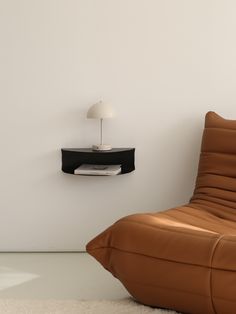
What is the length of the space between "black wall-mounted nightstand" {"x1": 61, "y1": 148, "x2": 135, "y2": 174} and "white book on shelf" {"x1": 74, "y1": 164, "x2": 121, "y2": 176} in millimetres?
27

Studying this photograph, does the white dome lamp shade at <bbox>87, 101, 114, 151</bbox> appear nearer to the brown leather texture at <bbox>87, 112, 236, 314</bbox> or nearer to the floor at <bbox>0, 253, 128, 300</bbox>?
the brown leather texture at <bbox>87, 112, 236, 314</bbox>

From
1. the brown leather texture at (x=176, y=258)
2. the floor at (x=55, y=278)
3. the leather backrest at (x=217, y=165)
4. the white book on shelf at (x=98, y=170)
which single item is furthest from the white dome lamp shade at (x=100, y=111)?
the floor at (x=55, y=278)

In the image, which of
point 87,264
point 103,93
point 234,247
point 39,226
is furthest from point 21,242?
point 234,247

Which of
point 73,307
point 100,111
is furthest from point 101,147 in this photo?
point 73,307

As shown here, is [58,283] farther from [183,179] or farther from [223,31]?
[223,31]

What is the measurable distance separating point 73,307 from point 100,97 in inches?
55.5

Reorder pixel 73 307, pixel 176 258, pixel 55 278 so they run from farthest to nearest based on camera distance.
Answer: pixel 55 278
pixel 73 307
pixel 176 258

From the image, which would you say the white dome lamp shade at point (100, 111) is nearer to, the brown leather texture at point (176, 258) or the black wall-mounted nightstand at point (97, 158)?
the black wall-mounted nightstand at point (97, 158)

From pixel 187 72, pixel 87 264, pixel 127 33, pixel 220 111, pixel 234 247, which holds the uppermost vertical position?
pixel 127 33

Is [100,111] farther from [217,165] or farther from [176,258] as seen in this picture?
[176,258]

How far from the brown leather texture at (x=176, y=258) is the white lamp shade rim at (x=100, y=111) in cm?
77

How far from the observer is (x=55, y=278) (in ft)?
9.62

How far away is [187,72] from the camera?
3.32 meters

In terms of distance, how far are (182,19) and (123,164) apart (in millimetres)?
981
